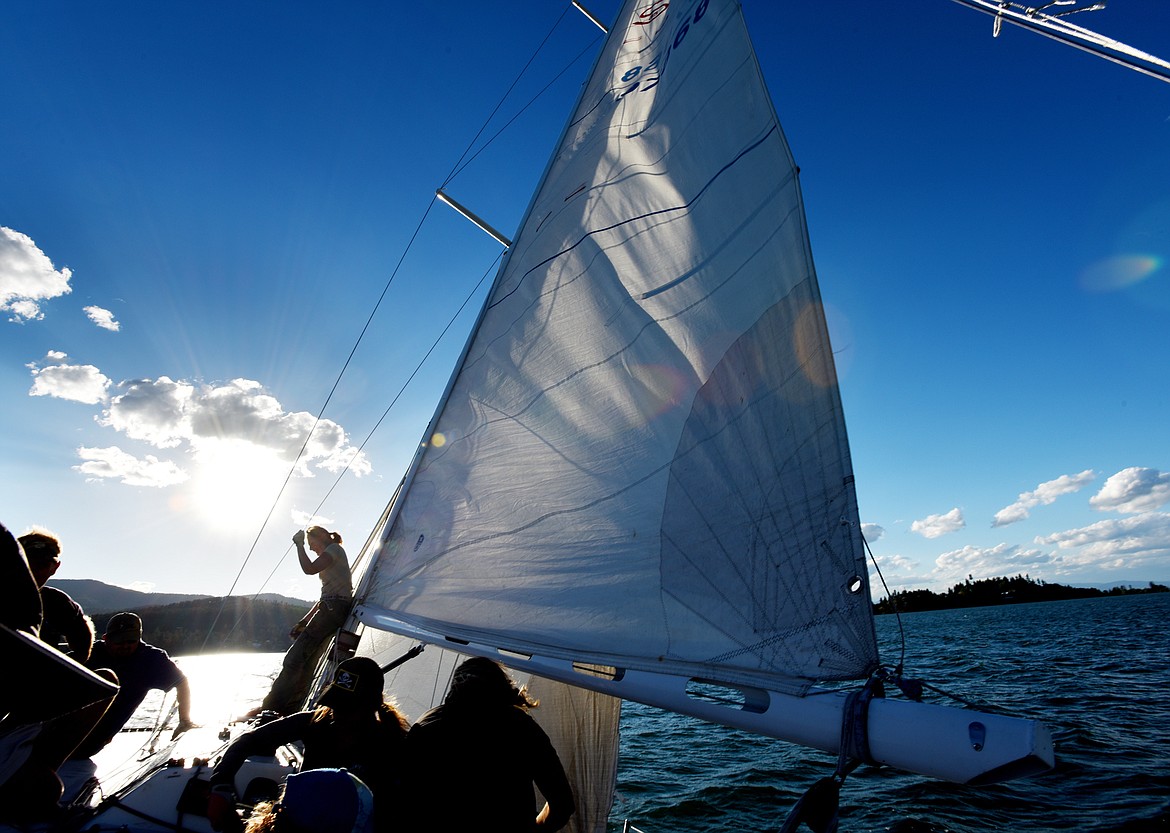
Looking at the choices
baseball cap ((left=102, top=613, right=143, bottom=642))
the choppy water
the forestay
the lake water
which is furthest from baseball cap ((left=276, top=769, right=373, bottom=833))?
the choppy water

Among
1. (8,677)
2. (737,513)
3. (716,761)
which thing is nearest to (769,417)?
(737,513)

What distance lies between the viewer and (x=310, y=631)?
395 cm

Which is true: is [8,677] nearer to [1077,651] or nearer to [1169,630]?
[1077,651]

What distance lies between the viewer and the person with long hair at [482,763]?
1737mm

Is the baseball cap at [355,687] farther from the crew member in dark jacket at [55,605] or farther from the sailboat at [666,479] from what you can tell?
the crew member in dark jacket at [55,605]

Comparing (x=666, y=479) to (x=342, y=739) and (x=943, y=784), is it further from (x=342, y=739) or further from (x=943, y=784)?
(x=943, y=784)

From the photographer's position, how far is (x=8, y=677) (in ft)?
3.20

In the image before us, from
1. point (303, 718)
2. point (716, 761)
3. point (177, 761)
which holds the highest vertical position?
point (303, 718)

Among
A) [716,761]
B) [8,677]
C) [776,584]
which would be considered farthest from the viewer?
[716,761]

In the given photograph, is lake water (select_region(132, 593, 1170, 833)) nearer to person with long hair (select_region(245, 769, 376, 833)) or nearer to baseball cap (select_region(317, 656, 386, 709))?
baseball cap (select_region(317, 656, 386, 709))

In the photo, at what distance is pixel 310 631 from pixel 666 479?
9.61ft

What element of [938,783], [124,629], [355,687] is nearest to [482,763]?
[355,687]

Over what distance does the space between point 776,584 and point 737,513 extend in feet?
1.09

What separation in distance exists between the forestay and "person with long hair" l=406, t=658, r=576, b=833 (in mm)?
486
